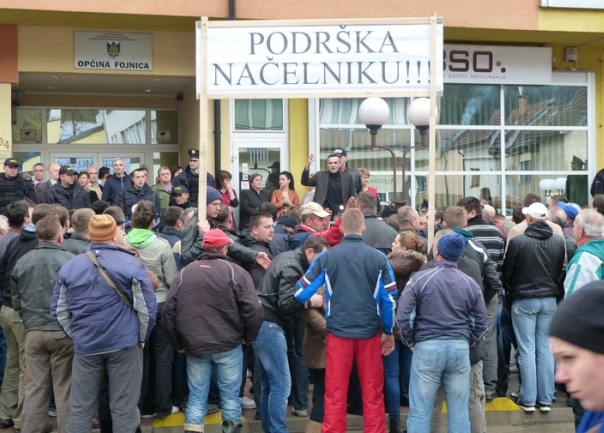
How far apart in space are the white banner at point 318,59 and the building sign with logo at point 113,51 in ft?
25.4

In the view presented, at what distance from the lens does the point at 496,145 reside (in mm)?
17828

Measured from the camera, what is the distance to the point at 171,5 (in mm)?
14516

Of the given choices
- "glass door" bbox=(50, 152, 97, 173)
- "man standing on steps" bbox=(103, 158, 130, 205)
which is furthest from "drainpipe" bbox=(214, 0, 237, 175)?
"glass door" bbox=(50, 152, 97, 173)

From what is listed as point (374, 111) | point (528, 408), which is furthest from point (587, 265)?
point (374, 111)

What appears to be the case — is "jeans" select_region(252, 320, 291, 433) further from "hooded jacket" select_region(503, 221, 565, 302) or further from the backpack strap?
"hooded jacket" select_region(503, 221, 565, 302)

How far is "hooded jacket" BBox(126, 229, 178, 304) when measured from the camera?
26.3ft

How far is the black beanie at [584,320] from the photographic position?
243 cm

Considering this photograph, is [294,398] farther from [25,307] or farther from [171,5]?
[171,5]

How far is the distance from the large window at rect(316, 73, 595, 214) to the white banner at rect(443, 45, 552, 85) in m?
0.29

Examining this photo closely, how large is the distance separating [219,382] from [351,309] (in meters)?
1.24

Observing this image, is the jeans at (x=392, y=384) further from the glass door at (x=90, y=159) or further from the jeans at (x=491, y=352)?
the glass door at (x=90, y=159)

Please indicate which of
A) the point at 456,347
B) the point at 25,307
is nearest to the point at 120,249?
the point at 25,307

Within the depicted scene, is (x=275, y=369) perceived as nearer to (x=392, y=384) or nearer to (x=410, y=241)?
(x=392, y=384)

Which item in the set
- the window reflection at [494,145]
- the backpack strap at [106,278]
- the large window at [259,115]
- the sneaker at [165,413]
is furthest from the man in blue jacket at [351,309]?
the window reflection at [494,145]
